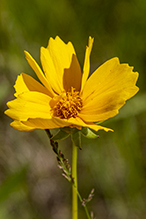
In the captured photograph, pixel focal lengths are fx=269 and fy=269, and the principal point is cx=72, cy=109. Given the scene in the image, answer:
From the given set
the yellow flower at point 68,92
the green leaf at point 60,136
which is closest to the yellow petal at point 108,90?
the yellow flower at point 68,92

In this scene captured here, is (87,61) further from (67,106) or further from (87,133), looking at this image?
(87,133)

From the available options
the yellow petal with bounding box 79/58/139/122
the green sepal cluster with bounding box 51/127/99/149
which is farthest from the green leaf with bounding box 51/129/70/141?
the yellow petal with bounding box 79/58/139/122

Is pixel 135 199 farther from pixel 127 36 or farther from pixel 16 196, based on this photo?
pixel 127 36

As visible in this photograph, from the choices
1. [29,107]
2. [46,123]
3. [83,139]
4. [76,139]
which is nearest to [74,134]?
[76,139]

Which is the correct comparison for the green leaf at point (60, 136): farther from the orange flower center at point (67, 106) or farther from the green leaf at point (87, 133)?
the orange flower center at point (67, 106)

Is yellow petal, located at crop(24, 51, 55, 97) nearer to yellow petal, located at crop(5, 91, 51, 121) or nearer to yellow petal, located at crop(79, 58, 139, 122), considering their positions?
yellow petal, located at crop(5, 91, 51, 121)

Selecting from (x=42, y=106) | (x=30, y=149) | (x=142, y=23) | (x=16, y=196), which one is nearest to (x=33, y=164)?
(x=30, y=149)
